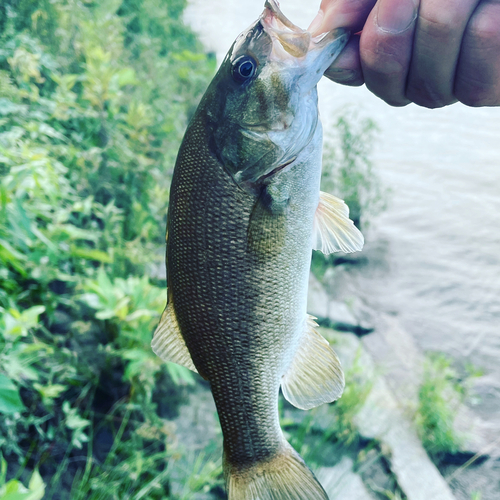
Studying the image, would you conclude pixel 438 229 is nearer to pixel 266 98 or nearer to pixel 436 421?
pixel 436 421

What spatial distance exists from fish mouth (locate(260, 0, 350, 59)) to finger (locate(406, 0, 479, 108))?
0.71 ft

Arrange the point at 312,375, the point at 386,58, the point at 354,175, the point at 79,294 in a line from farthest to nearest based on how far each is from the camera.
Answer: the point at 354,175, the point at 79,294, the point at 312,375, the point at 386,58

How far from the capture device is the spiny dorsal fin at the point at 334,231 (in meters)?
1.25

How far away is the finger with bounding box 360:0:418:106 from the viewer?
1074mm

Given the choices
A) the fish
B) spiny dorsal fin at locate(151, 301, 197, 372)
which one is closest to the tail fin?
the fish

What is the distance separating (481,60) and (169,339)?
107 cm

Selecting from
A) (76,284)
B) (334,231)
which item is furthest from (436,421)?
(76,284)

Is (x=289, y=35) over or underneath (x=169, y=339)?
over

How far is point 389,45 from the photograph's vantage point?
112cm

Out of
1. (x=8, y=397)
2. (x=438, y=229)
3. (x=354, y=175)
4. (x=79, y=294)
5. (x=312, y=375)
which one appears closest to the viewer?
(x=312, y=375)

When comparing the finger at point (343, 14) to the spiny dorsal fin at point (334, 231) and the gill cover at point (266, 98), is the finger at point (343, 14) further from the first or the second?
the spiny dorsal fin at point (334, 231)

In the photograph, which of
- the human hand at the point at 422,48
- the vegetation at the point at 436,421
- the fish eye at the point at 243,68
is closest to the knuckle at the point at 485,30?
Answer: the human hand at the point at 422,48

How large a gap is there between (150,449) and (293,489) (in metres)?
1.43

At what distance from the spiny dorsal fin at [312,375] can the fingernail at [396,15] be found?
2.69 ft
